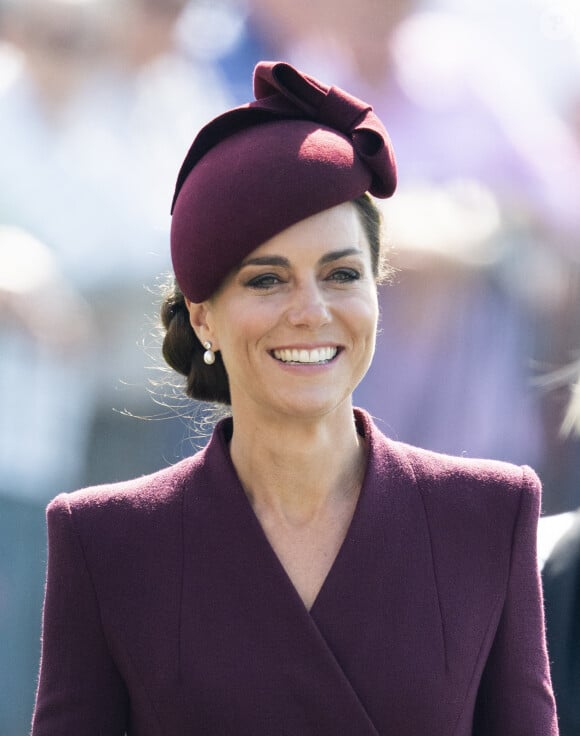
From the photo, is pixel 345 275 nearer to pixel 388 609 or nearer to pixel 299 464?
pixel 299 464

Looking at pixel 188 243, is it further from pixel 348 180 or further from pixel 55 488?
pixel 55 488

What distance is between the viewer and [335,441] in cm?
204

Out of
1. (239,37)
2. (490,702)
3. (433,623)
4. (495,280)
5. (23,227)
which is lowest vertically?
(490,702)

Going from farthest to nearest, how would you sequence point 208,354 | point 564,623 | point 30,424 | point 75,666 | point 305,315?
point 30,424, point 564,623, point 208,354, point 75,666, point 305,315

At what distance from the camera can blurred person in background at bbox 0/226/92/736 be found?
2992mm

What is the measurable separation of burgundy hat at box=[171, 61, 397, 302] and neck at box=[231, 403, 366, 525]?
273 millimetres

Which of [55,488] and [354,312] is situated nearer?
[354,312]

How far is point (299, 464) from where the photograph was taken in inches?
79.8

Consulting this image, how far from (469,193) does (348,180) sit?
4.33 feet

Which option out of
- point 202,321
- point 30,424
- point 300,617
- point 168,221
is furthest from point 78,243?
point 300,617

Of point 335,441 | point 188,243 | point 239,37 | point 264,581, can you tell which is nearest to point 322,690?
point 264,581

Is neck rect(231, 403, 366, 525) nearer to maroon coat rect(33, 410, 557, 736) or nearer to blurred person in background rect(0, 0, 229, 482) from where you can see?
maroon coat rect(33, 410, 557, 736)

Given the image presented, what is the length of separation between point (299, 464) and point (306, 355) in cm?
23

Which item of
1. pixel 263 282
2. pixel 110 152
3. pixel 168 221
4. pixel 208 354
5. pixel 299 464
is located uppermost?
pixel 110 152
